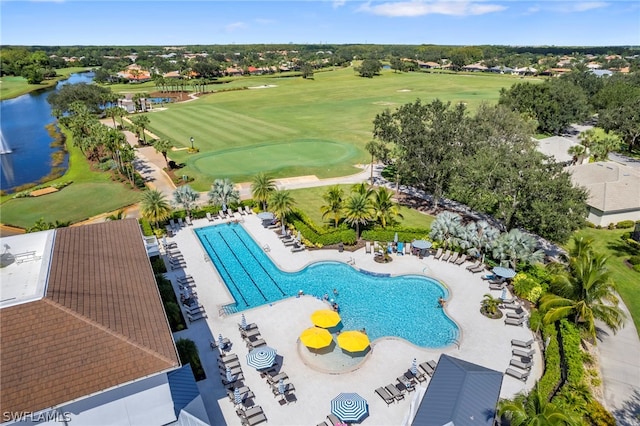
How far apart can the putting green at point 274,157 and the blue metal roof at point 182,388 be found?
132 feet

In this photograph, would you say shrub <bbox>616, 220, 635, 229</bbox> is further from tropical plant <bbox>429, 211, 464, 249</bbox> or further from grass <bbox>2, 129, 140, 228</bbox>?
grass <bbox>2, 129, 140, 228</bbox>

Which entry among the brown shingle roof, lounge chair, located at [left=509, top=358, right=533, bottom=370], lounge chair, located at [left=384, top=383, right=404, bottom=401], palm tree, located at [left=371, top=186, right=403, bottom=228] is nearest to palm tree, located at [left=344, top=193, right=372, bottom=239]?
palm tree, located at [left=371, top=186, right=403, bottom=228]

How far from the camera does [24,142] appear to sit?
88.6m

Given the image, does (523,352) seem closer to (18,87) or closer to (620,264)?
(620,264)

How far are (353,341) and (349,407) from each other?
4903 millimetres

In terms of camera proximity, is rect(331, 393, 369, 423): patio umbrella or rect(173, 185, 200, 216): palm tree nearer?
rect(331, 393, 369, 423): patio umbrella

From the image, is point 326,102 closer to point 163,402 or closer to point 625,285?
point 625,285

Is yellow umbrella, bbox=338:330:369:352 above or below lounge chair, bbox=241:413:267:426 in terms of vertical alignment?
above

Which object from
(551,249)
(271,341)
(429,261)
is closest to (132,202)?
(271,341)

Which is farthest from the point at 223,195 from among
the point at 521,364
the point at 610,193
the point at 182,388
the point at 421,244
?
the point at 610,193

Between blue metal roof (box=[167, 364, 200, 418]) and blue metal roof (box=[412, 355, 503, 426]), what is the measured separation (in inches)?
451

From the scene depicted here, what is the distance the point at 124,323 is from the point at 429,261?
26.8 metres

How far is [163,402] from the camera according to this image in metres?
18.4

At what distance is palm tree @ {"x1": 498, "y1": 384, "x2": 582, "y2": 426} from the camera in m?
15.5
